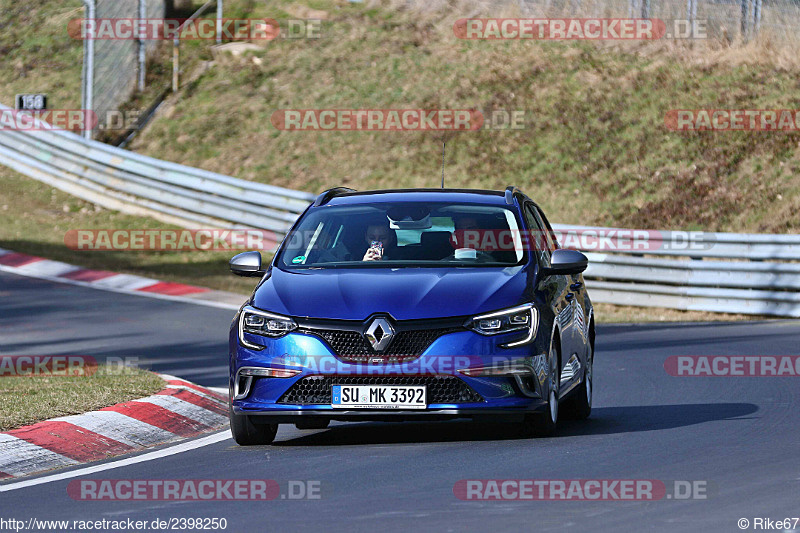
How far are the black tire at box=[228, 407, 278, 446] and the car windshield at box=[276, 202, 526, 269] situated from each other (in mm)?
1071

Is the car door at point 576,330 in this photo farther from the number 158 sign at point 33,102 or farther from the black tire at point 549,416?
the number 158 sign at point 33,102

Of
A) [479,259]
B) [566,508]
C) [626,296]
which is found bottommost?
[626,296]

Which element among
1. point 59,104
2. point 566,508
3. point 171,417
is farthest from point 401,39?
point 566,508

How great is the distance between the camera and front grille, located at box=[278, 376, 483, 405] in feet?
27.1

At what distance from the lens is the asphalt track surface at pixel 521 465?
246 inches

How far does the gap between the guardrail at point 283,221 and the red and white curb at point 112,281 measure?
139 inches

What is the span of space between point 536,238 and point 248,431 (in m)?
2.38

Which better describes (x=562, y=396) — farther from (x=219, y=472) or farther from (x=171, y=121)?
(x=171, y=121)

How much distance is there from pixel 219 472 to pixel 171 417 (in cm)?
228

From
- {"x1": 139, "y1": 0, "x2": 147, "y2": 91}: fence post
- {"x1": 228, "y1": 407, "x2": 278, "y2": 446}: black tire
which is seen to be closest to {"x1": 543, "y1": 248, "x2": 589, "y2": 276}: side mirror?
{"x1": 228, "y1": 407, "x2": 278, "y2": 446}: black tire

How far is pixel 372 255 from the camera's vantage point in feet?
30.5

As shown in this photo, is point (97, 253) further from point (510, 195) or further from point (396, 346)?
point (396, 346)

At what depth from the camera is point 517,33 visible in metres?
33.5

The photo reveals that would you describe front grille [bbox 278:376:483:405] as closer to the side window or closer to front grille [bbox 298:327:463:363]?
front grille [bbox 298:327:463:363]
